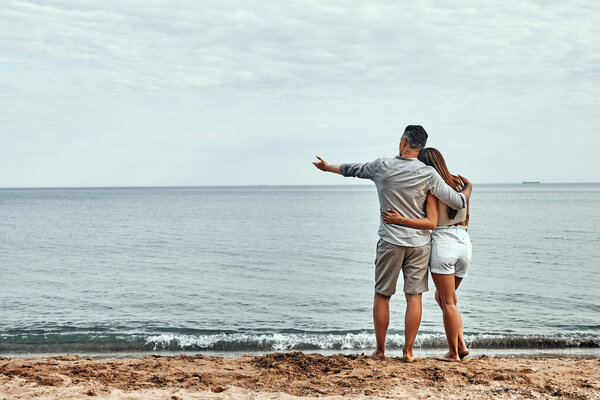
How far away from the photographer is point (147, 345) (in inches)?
321

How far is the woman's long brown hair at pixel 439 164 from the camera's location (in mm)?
5458

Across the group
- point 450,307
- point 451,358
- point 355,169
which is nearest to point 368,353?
point 451,358

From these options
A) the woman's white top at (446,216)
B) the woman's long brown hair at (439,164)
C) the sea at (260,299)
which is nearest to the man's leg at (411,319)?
the woman's white top at (446,216)

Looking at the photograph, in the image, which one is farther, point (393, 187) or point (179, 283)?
point (179, 283)

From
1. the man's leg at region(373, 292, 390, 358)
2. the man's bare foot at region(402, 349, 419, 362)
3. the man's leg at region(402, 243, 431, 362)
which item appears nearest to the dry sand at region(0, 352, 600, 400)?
the man's bare foot at region(402, 349, 419, 362)

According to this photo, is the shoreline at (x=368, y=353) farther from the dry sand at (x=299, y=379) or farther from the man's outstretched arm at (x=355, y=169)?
the man's outstretched arm at (x=355, y=169)

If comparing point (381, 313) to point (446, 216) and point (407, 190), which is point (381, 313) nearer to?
point (446, 216)

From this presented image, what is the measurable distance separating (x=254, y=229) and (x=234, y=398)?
2574 cm

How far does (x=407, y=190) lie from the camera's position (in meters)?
5.31

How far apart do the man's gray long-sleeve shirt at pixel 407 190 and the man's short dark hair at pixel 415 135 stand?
6.2 inches

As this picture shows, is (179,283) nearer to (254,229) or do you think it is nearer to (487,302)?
(487,302)

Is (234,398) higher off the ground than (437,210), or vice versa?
(437,210)

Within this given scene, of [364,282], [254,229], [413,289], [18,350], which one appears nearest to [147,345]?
[18,350]

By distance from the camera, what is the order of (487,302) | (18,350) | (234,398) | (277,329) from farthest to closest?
(487,302)
(277,329)
(18,350)
(234,398)
